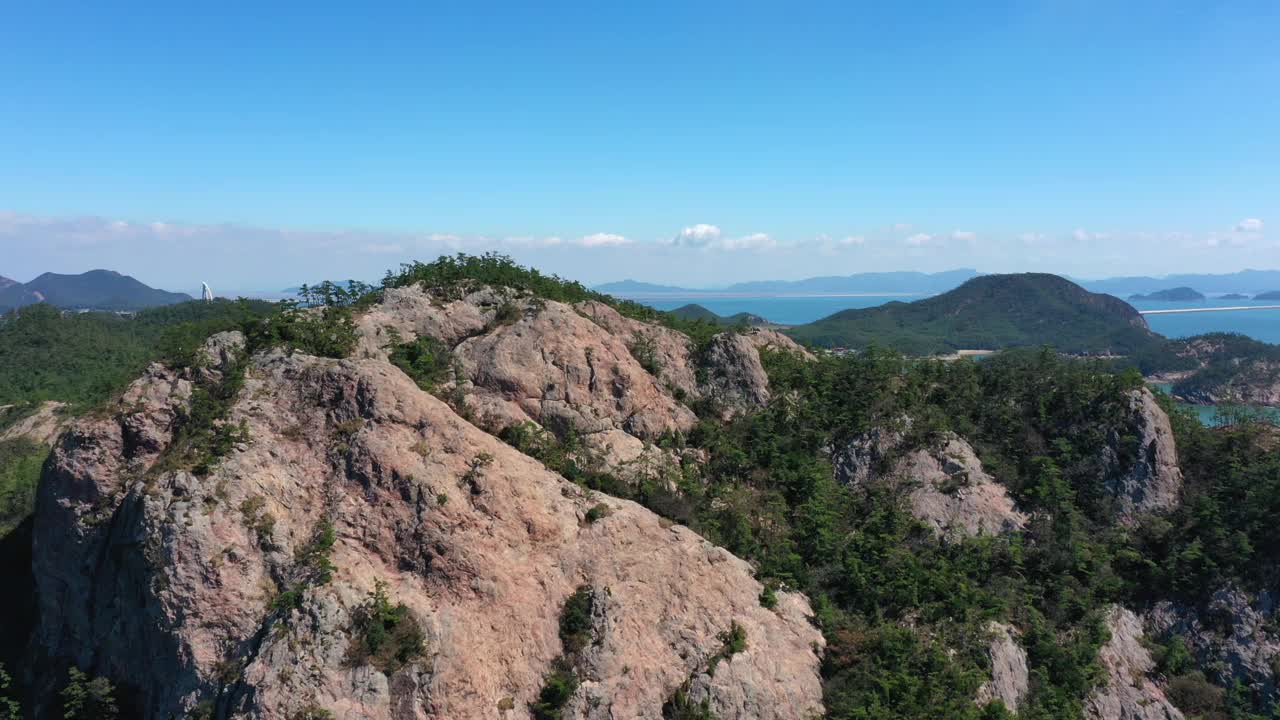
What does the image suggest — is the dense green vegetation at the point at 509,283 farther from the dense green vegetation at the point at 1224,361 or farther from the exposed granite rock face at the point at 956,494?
the dense green vegetation at the point at 1224,361

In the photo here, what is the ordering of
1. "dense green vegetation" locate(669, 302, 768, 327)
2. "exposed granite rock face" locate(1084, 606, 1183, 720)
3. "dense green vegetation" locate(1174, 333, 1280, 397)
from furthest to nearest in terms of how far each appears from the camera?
"dense green vegetation" locate(1174, 333, 1280, 397), "dense green vegetation" locate(669, 302, 768, 327), "exposed granite rock face" locate(1084, 606, 1183, 720)

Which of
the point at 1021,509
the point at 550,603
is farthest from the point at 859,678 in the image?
the point at 1021,509

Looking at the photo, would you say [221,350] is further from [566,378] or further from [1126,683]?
[1126,683]

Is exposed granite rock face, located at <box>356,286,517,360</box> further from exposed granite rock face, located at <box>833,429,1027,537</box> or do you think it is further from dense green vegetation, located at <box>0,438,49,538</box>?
exposed granite rock face, located at <box>833,429,1027,537</box>

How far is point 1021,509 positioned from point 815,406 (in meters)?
9.17

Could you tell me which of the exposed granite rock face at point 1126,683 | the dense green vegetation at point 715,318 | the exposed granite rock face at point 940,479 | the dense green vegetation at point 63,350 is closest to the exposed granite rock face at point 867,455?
the exposed granite rock face at point 940,479

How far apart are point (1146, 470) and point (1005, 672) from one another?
1318 centimetres

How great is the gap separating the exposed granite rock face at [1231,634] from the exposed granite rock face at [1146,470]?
4.26m

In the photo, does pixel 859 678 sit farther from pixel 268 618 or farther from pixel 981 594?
pixel 268 618

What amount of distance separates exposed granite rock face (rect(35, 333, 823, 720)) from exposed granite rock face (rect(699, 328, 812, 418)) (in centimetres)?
939

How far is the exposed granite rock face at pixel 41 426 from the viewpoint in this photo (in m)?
54.0

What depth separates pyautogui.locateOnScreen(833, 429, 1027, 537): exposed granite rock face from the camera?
2522 cm

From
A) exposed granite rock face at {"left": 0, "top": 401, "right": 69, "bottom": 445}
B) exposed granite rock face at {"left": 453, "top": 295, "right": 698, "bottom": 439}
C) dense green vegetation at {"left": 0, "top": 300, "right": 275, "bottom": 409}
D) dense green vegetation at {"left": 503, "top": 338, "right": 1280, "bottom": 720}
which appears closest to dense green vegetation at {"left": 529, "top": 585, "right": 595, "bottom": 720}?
dense green vegetation at {"left": 503, "top": 338, "right": 1280, "bottom": 720}

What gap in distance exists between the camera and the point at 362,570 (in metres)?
17.1
